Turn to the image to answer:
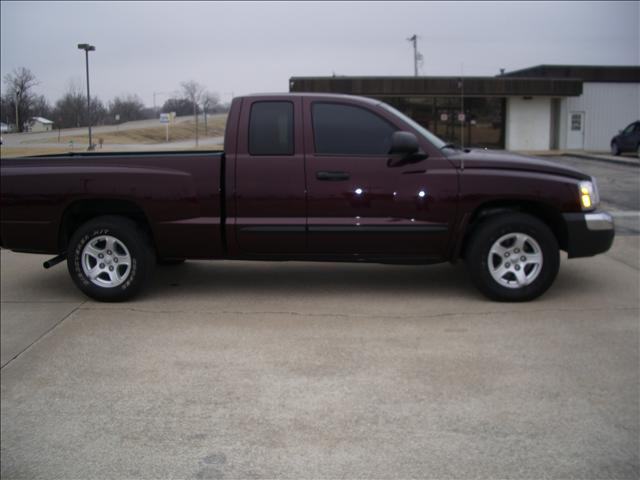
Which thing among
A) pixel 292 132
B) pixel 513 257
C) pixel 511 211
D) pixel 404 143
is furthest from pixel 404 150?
pixel 513 257

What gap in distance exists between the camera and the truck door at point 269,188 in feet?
20.0

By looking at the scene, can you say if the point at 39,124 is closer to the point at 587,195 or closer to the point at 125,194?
the point at 125,194

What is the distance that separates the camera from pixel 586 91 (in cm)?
3431

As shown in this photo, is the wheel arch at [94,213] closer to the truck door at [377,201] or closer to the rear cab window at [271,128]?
the rear cab window at [271,128]

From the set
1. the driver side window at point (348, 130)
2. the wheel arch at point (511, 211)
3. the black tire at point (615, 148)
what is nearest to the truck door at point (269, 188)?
the driver side window at point (348, 130)

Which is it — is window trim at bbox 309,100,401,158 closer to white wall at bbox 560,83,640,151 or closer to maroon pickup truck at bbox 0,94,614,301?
maroon pickup truck at bbox 0,94,614,301

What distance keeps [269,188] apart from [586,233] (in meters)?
2.79

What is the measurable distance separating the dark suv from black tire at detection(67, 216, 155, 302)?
25755mm

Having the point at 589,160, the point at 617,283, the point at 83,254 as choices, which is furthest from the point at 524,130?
the point at 83,254

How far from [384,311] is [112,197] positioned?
8.53 ft

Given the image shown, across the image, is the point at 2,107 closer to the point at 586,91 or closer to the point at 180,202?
the point at 180,202

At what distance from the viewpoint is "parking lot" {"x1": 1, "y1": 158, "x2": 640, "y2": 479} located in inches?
Answer: 137

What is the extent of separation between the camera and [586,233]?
20.0 ft

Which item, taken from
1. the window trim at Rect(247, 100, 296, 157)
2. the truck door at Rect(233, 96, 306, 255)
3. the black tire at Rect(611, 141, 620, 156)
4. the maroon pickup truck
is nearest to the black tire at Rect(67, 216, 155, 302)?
the maroon pickup truck
